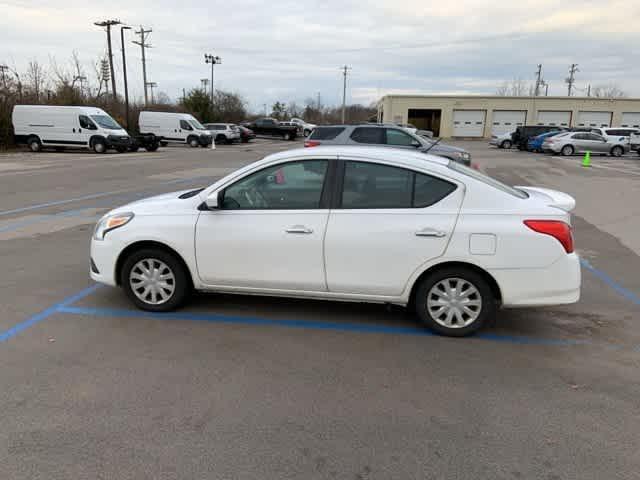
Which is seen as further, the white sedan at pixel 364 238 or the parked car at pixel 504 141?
the parked car at pixel 504 141

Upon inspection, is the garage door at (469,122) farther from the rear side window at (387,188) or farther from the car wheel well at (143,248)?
the car wheel well at (143,248)

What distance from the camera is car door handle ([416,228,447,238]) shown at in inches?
168

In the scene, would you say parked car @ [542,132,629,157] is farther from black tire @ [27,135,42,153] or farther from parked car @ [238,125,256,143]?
black tire @ [27,135,42,153]

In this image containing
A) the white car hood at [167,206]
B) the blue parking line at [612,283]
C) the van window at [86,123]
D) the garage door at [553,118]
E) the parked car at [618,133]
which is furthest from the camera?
the garage door at [553,118]

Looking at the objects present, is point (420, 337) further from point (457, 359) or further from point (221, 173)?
point (221, 173)

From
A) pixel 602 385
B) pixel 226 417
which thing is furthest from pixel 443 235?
pixel 226 417

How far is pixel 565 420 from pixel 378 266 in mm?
1797

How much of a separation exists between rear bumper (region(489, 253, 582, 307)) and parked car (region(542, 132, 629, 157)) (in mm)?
31062

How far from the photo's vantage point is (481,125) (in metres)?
62.5

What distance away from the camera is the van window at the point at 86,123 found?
28234 millimetres

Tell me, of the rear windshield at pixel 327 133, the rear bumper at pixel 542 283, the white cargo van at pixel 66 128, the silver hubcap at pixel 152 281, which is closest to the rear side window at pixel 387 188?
the rear bumper at pixel 542 283

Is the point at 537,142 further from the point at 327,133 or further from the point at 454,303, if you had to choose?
the point at 454,303

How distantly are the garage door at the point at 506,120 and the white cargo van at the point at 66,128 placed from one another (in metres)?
46.4

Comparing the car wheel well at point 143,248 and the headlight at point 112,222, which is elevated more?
the headlight at point 112,222
